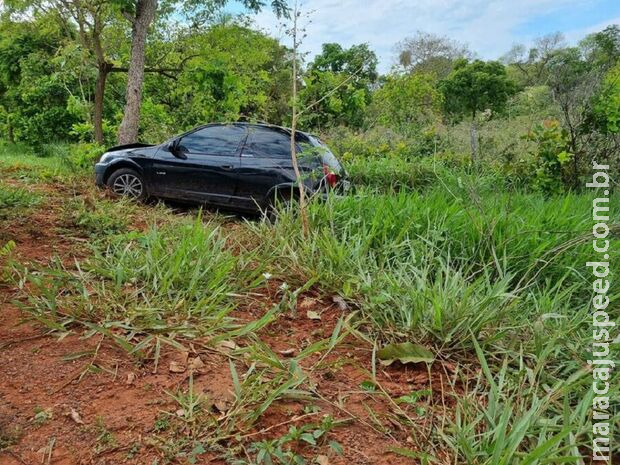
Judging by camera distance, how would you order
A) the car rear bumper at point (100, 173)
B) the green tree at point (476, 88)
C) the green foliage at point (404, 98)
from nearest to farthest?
the car rear bumper at point (100, 173)
the green foliage at point (404, 98)
the green tree at point (476, 88)

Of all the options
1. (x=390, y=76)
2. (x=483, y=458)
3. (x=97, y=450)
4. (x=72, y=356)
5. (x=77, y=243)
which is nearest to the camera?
(x=97, y=450)

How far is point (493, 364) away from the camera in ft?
7.79

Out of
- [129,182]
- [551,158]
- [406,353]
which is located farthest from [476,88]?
[406,353]

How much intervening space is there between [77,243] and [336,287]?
218cm

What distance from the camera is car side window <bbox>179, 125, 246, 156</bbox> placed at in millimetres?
6391

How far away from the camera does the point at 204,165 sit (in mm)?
6398

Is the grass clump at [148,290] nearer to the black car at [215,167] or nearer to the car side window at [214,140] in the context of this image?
the black car at [215,167]

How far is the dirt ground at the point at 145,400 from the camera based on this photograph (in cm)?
165

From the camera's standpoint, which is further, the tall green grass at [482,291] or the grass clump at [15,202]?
the grass clump at [15,202]

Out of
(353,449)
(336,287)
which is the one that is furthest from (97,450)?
(336,287)

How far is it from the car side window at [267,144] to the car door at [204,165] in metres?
0.17

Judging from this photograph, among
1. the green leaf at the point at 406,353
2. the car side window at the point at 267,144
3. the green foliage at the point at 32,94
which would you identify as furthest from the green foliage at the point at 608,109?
the green foliage at the point at 32,94

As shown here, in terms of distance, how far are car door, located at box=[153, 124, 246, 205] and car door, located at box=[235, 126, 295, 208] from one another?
5.5 inches

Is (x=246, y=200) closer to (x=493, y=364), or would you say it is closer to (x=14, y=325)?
(x=14, y=325)
